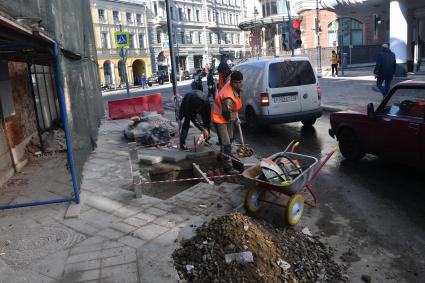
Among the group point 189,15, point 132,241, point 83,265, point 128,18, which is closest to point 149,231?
point 132,241

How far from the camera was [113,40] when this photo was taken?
185 feet

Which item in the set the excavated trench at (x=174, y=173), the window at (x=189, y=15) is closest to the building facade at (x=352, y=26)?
the window at (x=189, y=15)

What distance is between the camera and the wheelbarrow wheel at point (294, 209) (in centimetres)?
476

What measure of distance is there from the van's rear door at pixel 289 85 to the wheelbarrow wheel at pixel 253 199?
16.8 ft

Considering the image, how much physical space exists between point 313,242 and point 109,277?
2.24 metres

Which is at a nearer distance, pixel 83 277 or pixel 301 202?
pixel 83 277

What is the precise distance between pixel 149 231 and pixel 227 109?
2895mm

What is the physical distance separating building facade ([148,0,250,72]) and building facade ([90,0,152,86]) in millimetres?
2269

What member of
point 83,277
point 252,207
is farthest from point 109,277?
point 252,207

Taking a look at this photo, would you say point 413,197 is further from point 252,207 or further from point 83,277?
point 83,277

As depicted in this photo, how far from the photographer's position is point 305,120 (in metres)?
10.8

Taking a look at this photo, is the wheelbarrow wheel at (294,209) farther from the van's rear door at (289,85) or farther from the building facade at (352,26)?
the building facade at (352,26)

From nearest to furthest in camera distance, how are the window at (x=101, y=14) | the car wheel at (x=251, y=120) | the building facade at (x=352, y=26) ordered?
the car wheel at (x=251, y=120)
the building facade at (x=352, y=26)
the window at (x=101, y=14)

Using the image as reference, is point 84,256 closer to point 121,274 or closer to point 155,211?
point 121,274
